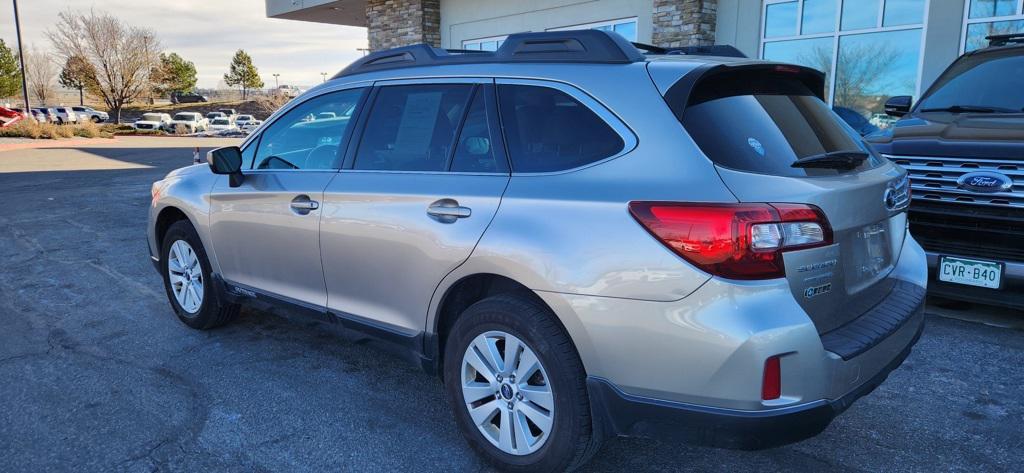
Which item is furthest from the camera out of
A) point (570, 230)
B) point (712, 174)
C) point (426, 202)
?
point (426, 202)

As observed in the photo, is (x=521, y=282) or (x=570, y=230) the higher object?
(x=570, y=230)

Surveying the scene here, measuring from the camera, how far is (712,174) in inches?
92.8

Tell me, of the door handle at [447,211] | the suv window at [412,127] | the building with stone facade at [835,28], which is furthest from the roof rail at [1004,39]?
the door handle at [447,211]

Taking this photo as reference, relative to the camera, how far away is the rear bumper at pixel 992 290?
13.8 feet

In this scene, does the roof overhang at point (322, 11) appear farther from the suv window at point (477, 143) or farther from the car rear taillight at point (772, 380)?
the car rear taillight at point (772, 380)

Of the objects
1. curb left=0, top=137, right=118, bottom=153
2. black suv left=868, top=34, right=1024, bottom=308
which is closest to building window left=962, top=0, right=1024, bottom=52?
black suv left=868, top=34, right=1024, bottom=308

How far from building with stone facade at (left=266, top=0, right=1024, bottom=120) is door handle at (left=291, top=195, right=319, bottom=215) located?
10017mm

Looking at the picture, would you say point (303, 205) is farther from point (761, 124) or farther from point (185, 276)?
point (761, 124)

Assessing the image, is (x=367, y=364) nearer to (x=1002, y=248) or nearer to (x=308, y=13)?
(x=1002, y=248)

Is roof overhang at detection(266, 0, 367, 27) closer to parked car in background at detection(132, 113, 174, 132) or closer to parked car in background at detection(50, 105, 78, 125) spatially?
parked car in background at detection(132, 113, 174, 132)

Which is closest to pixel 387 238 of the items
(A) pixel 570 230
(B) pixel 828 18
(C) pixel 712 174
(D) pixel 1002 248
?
(A) pixel 570 230

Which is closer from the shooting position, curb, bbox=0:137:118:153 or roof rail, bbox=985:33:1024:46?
roof rail, bbox=985:33:1024:46

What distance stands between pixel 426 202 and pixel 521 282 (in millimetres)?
654

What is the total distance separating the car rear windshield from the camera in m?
2.47
